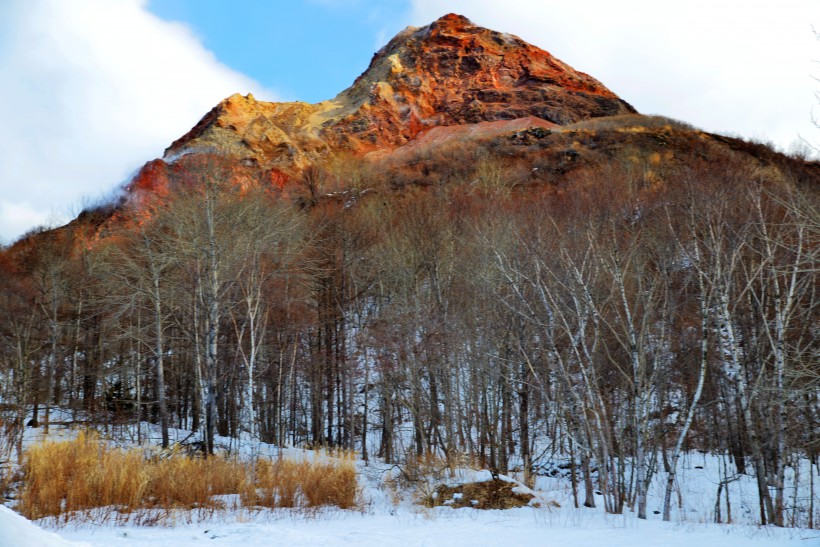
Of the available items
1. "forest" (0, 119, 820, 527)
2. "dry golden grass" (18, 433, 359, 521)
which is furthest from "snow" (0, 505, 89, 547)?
"forest" (0, 119, 820, 527)

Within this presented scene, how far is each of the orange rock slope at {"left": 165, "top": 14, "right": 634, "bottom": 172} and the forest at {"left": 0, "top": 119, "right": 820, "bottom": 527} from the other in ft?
121

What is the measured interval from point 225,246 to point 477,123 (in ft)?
193

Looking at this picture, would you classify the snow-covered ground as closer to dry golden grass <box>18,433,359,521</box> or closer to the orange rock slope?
dry golden grass <box>18,433,359,521</box>

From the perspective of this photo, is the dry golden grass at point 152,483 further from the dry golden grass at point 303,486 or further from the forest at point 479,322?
the forest at point 479,322

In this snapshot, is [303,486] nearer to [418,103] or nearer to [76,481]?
[76,481]

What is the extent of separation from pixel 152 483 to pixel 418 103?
74.3 m

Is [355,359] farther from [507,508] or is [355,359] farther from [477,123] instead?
[477,123]

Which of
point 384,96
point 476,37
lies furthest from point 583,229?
point 476,37

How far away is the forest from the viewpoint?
1229cm

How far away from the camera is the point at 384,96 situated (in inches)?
3073

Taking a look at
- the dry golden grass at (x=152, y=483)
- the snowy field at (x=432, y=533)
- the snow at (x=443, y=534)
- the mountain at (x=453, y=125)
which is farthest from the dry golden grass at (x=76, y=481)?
the mountain at (x=453, y=125)

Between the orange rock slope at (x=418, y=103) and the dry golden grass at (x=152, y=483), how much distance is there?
5347 cm

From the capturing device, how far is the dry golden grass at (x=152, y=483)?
8383 millimetres

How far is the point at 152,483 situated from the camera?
32.2 ft
